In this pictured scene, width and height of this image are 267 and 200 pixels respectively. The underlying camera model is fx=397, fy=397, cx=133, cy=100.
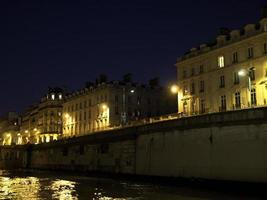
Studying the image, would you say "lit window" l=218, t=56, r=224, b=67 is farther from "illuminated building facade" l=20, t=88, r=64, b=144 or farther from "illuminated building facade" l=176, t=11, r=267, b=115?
"illuminated building facade" l=20, t=88, r=64, b=144

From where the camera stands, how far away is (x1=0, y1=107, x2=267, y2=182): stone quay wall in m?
39.8

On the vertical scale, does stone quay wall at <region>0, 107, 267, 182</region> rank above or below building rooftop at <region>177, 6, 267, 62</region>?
below

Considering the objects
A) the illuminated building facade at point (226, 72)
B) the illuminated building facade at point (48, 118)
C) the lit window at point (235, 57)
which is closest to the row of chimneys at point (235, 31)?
the illuminated building facade at point (226, 72)

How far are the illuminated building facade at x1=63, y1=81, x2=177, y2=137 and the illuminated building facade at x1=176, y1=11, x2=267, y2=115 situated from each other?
66.5ft

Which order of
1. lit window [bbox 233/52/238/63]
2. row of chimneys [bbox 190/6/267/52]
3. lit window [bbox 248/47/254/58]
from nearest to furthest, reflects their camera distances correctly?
1. row of chimneys [bbox 190/6/267/52]
2. lit window [bbox 248/47/254/58]
3. lit window [bbox 233/52/238/63]

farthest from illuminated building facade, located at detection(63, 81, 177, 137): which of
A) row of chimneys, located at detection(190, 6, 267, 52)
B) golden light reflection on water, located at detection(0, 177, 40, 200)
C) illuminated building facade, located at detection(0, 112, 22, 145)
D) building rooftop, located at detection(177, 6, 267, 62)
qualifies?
illuminated building facade, located at detection(0, 112, 22, 145)

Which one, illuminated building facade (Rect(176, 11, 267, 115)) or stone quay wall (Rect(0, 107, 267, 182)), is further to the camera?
illuminated building facade (Rect(176, 11, 267, 115))

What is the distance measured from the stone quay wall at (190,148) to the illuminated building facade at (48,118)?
61.5m

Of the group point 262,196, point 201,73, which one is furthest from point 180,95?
point 262,196

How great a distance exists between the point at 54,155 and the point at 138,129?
39228 millimetres

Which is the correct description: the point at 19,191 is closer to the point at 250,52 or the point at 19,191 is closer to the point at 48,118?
the point at 250,52

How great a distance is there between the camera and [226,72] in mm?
66188

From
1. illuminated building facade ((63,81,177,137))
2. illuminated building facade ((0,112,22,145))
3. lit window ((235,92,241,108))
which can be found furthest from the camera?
illuminated building facade ((0,112,22,145))

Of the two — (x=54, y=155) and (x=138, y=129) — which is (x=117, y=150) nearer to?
(x=138, y=129)
